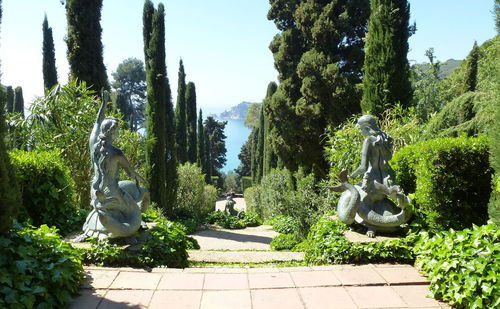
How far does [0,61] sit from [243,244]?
8.18 metres

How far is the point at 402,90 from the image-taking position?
352 inches

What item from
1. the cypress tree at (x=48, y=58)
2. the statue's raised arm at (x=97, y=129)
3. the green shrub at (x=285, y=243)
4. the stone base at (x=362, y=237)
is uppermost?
the cypress tree at (x=48, y=58)

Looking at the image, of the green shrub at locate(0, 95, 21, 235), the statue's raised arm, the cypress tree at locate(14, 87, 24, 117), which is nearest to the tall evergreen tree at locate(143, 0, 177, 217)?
the statue's raised arm

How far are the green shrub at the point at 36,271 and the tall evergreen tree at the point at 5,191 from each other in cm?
18

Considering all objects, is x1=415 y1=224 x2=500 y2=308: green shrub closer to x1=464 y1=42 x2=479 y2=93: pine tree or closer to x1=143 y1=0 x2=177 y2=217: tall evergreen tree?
x1=143 y1=0 x2=177 y2=217: tall evergreen tree

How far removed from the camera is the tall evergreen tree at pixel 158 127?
13367 mm

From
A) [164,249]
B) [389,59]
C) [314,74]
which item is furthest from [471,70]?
[164,249]

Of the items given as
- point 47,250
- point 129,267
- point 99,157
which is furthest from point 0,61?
point 129,267

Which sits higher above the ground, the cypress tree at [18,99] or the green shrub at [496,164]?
the cypress tree at [18,99]

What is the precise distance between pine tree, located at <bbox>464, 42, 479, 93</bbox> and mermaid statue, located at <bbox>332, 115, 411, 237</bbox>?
1556cm

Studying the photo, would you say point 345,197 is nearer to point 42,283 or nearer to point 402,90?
point 42,283

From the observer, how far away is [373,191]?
5.05 meters

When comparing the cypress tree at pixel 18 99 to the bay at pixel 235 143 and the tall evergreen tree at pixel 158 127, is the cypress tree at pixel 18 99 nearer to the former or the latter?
the bay at pixel 235 143

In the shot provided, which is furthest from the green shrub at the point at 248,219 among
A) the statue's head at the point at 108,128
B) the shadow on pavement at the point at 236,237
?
the statue's head at the point at 108,128
